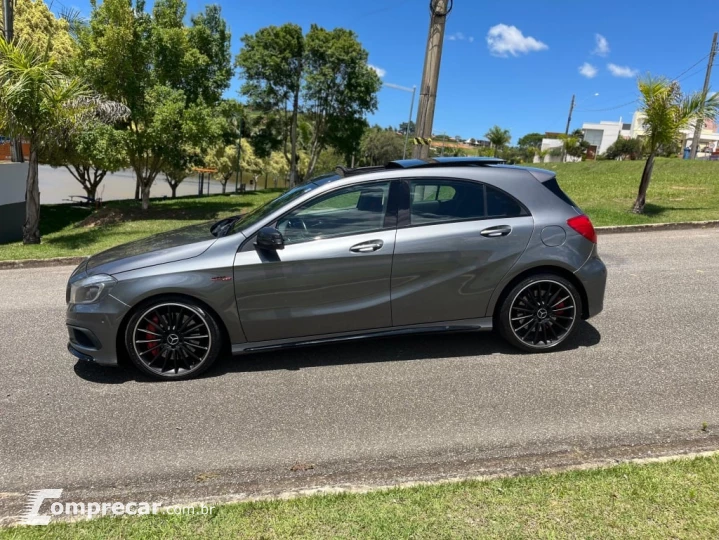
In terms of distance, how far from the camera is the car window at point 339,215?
4.11 meters

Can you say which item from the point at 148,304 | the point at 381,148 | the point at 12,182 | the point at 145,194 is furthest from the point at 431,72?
the point at 381,148

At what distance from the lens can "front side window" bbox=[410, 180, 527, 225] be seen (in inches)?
168

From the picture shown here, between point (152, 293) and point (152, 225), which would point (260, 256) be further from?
point (152, 225)

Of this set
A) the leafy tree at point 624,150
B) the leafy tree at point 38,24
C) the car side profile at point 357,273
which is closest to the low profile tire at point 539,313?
the car side profile at point 357,273

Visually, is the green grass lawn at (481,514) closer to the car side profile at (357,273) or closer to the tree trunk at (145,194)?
the car side profile at (357,273)

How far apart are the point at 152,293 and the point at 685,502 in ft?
11.9

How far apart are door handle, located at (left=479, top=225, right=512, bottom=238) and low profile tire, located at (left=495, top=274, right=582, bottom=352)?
1.48 ft

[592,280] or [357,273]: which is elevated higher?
[592,280]

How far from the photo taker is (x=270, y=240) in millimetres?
3902

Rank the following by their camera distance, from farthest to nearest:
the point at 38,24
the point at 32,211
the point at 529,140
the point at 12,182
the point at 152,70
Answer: the point at 529,140, the point at 38,24, the point at 152,70, the point at 12,182, the point at 32,211

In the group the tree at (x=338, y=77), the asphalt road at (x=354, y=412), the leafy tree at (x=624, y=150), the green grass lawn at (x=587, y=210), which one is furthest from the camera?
the leafy tree at (x=624, y=150)

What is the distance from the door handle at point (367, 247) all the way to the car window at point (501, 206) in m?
1.02

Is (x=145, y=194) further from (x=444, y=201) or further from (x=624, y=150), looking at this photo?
(x=624, y=150)

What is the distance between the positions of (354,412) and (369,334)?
0.77 metres
